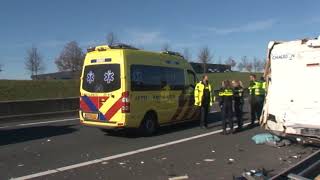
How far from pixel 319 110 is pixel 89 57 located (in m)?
6.55

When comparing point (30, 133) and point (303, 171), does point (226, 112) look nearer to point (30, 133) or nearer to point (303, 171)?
point (30, 133)

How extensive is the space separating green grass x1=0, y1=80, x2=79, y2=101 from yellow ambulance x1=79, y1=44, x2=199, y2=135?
26245mm

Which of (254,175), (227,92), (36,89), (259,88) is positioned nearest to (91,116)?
(227,92)

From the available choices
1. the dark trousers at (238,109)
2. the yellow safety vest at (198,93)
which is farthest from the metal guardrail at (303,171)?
the yellow safety vest at (198,93)

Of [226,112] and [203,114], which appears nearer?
[226,112]

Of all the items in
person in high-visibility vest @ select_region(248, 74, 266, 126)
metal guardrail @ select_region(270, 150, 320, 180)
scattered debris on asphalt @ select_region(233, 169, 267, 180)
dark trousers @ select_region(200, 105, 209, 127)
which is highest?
person in high-visibility vest @ select_region(248, 74, 266, 126)

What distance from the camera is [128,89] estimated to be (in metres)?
12.9

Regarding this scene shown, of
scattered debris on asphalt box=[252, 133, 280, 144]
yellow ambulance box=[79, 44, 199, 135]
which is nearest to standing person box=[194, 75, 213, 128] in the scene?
yellow ambulance box=[79, 44, 199, 135]

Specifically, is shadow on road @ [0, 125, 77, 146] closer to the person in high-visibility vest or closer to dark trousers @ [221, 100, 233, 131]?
dark trousers @ [221, 100, 233, 131]

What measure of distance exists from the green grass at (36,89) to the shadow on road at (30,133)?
23.5 meters

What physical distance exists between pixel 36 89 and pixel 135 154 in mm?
33336

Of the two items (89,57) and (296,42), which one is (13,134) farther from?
(296,42)

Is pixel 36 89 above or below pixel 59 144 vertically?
above

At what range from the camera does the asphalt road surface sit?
8969mm
